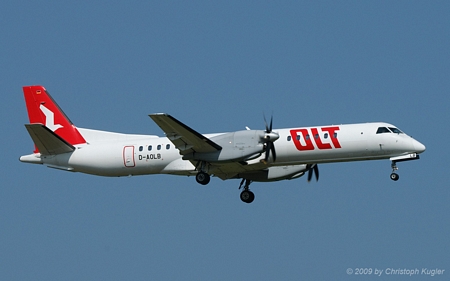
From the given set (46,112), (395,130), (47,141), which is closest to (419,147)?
(395,130)

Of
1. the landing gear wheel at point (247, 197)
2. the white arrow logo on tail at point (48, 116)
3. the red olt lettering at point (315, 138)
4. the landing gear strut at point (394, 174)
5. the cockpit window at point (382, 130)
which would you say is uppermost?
the white arrow logo on tail at point (48, 116)

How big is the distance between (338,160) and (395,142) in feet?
7.55

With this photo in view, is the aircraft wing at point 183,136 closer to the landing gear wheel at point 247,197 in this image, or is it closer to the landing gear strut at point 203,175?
the landing gear strut at point 203,175

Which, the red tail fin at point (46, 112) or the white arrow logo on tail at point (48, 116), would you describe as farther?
the white arrow logo on tail at point (48, 116)

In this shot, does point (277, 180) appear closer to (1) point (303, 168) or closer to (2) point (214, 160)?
(1) point (303, 168)

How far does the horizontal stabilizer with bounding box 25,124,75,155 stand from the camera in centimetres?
3017

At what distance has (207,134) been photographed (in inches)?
1235

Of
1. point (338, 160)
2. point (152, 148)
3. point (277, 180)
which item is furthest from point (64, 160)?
point (338, 160)

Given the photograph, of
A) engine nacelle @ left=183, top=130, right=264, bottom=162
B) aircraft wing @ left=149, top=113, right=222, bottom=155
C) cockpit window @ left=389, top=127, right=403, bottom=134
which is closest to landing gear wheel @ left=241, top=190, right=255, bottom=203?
engine nacelle @ left=183, top=130, right=264, bottom=162

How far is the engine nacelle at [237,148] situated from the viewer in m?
29.0

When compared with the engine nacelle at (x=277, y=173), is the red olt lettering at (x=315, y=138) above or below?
above

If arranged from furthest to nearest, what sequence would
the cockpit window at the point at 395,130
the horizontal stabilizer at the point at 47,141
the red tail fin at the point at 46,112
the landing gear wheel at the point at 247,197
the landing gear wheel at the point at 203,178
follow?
the red tail fin at the point at 46,112
the landing gear wheel at the point at 247,197
the horizontal stabilizer at the point at 47,141
the landing gear wheel at the point at 203,178
the cockpit window at the point at 395,130

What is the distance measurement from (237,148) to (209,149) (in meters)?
1.13

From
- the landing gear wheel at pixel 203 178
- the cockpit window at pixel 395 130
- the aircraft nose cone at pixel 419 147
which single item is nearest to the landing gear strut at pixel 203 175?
the landing gear wheel at pixel 203 178
